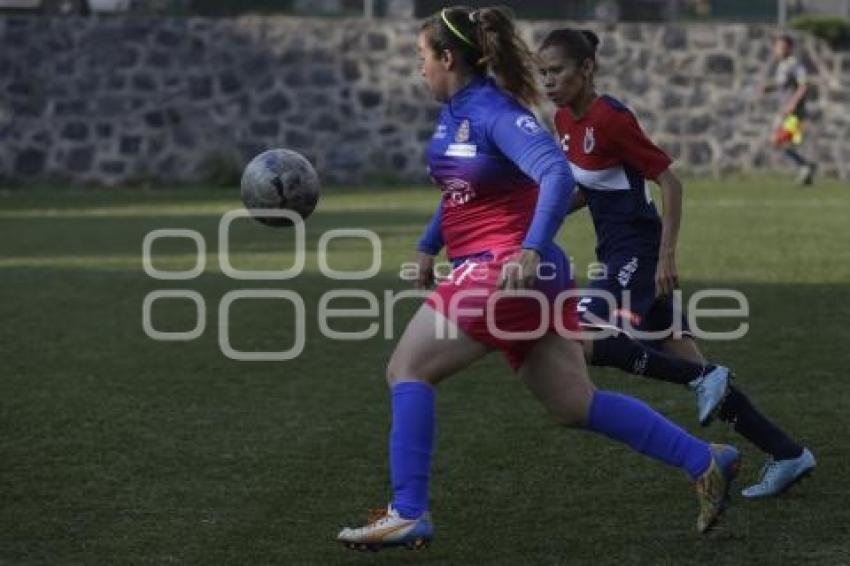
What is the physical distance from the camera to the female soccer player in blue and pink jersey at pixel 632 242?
7.48 metres

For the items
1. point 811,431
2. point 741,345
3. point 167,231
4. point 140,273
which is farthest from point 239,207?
point 811,431

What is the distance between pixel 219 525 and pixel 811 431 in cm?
304

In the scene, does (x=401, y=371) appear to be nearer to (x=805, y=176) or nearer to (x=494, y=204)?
(x=494, y=204)

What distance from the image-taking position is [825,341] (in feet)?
39.3

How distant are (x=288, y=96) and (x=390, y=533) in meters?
24.2

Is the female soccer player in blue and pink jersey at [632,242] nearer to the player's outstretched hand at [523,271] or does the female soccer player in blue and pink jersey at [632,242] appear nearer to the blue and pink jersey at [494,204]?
the blue and pink jersey at [494,204]

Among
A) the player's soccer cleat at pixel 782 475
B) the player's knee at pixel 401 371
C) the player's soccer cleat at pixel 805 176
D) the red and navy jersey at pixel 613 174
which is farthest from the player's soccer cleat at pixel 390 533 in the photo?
the player's soccer cleat at pixel 805 176

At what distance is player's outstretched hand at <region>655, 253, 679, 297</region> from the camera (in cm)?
721

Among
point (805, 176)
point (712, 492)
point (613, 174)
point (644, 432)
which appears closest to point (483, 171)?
point (644, 432)

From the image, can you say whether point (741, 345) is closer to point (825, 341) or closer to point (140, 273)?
point (825, 341)

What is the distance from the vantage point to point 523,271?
19.8 ft

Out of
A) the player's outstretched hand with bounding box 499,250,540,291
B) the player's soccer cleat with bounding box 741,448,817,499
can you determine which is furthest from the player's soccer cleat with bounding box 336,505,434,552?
the player's soccer cleat with bounding box 741,448,817,499

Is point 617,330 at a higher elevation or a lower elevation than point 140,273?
higher

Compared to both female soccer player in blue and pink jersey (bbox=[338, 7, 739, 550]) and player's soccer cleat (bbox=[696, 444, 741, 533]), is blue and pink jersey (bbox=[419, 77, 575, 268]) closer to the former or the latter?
female soccer player in blue and pink jersey (bbox=[338, 7, 739, 550])
